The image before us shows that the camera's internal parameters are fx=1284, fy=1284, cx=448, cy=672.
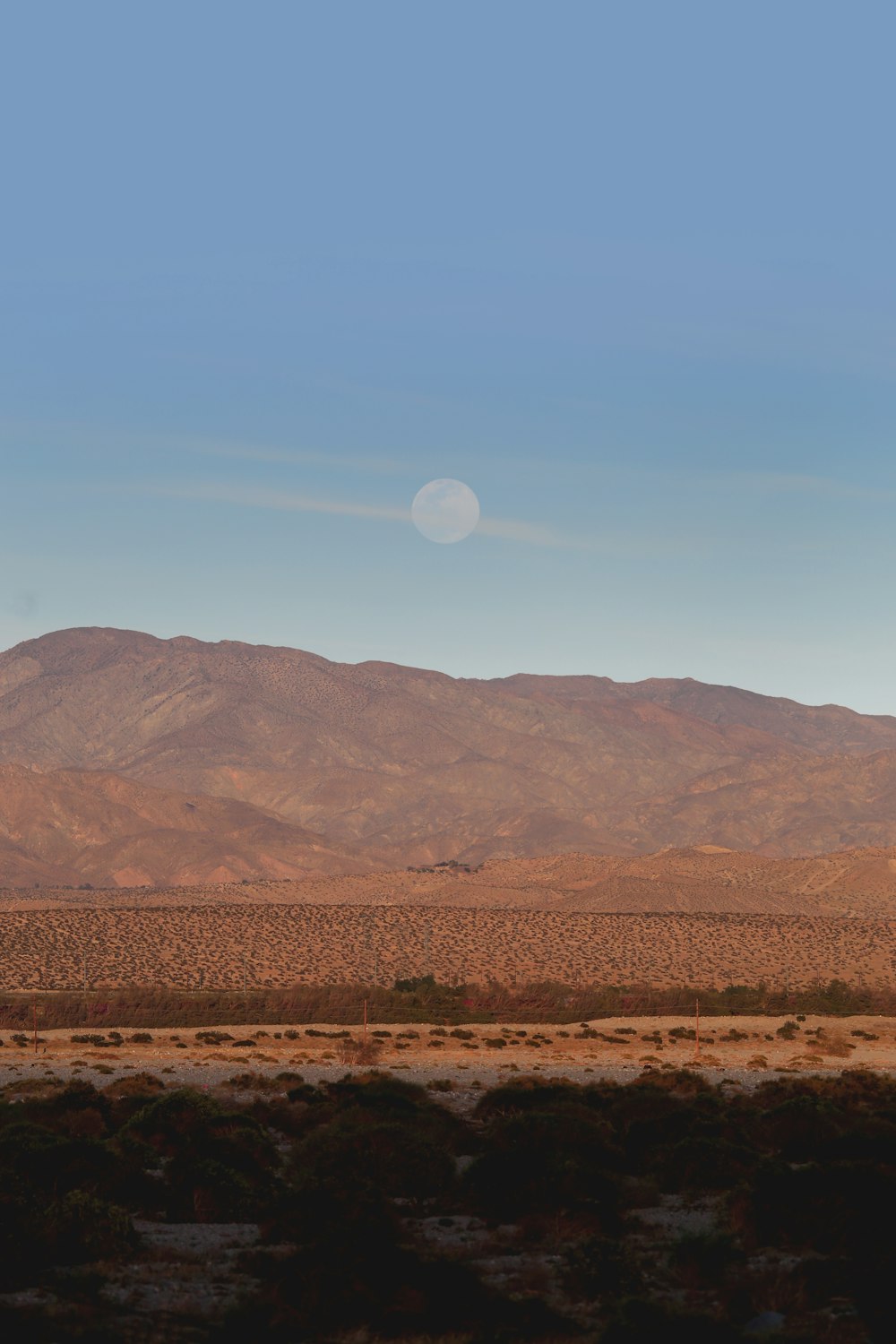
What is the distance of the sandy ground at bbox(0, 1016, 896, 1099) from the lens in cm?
3222

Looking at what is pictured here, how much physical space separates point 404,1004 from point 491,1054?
13.1 metres

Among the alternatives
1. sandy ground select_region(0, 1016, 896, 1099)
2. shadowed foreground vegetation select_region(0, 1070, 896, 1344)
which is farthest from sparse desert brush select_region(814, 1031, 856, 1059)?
shadowed foreground vegetation select_region(0, 1070, 896, 1344)

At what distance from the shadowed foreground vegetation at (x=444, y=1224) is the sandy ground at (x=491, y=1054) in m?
9.70

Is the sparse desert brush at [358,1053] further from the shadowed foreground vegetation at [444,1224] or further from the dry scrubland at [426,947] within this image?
the dry scrubland at [426,947]

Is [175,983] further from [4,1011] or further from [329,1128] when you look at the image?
[329,1128]

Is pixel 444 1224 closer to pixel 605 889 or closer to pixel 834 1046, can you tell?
pixel 834 1046

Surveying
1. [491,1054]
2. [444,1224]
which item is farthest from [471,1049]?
[444,1224]

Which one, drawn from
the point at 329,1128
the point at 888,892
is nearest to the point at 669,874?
the point at 888,892

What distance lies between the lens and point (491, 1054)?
39.1 m

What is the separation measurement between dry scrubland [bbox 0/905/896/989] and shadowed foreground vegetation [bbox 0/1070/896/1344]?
47936 mm

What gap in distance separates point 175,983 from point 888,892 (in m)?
76.9

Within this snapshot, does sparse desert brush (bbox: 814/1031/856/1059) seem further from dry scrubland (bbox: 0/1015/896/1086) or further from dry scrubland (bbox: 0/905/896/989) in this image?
dry scrubland (bbox: 0/905/896/989)

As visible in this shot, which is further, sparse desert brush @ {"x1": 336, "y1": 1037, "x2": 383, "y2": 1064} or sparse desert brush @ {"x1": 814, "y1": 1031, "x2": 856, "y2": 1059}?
sparse desert brush @ {"x1": 814, "y1": 1031, "x2": 856, "y2": 1059}

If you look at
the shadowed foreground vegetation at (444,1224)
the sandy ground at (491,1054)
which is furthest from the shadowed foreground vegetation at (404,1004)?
the shadowed foreground vegetation at (444,1224)
